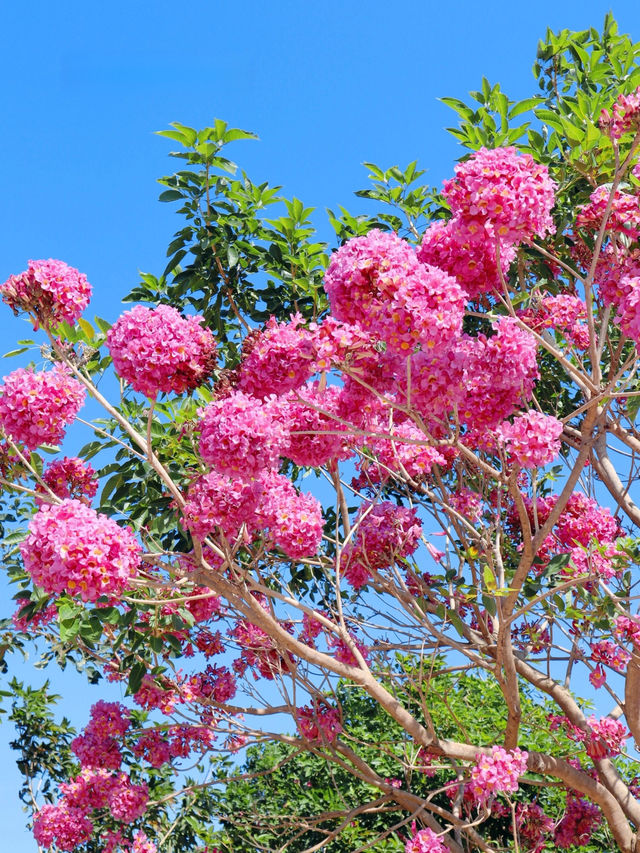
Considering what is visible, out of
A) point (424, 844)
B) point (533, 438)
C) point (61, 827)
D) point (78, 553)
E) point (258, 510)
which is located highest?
point (533, 438)

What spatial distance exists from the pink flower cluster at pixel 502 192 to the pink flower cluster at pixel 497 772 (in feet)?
9.14

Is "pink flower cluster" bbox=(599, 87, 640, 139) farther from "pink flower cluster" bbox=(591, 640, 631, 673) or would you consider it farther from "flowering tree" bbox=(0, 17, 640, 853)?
"pink flower cluster" bbox=(591, 640, 631, 673)

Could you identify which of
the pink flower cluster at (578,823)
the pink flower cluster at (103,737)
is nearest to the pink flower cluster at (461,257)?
the pink flower cluster at (103,737)

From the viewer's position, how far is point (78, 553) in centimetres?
365

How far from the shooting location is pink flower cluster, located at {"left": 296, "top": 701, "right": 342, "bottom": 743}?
558cm

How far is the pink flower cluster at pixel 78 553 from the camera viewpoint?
12.0 feet

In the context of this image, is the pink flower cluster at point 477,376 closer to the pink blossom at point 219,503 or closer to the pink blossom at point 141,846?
the pink blossom at point 219,503

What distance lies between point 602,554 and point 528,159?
218 cm

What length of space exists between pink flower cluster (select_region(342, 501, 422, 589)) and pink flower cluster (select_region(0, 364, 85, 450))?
6.25ft

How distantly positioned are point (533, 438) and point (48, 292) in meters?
2.27

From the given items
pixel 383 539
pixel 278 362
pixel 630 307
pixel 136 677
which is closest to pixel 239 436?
pixel 278 362

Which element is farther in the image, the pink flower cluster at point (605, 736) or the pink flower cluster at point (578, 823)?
the pink flower cluster at point (578, 823)

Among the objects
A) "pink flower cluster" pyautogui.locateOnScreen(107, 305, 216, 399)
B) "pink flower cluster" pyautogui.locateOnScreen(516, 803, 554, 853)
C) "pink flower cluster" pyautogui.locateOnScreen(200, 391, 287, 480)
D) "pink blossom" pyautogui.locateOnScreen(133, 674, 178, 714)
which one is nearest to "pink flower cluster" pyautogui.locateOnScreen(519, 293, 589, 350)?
"pink flower cluster" pyautogui.locateOnScreen(200, 391, 287, 480)

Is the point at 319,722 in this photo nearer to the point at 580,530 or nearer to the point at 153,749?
the point at 153,749
